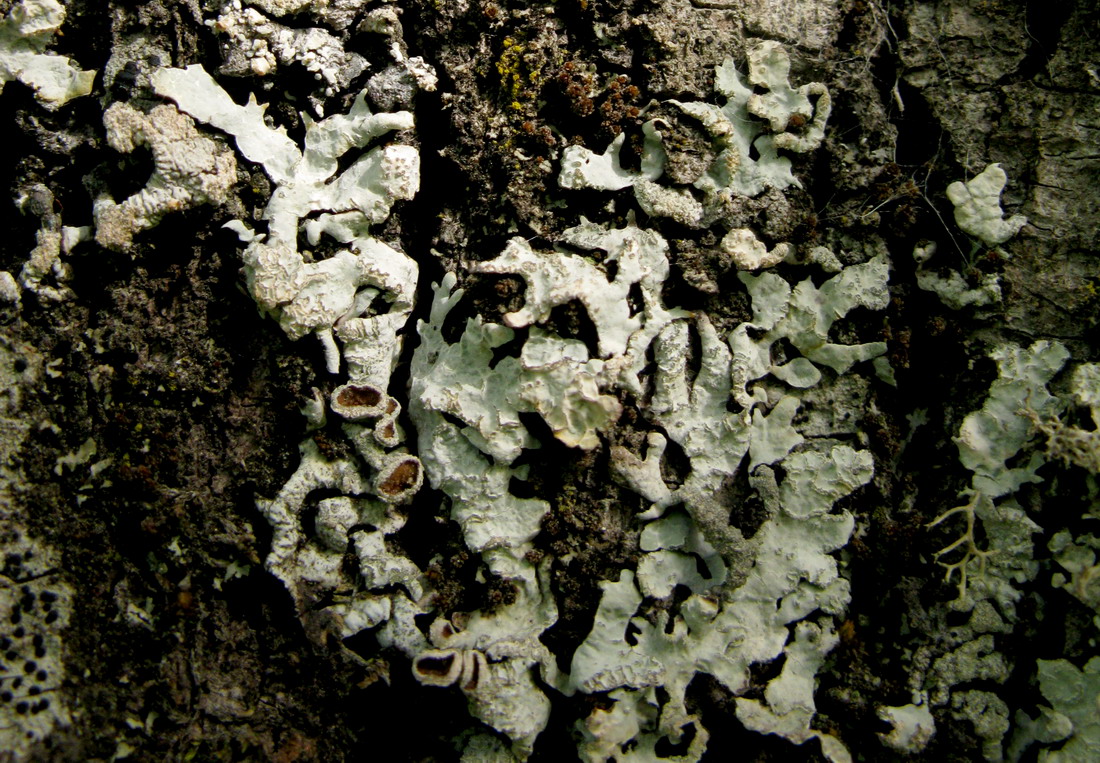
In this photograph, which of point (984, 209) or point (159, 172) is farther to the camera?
point (984, 209)

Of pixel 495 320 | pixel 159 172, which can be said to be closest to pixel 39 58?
pixel 159 172

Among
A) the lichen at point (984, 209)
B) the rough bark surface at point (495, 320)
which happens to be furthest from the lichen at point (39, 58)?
the lichen at point (984, 209)

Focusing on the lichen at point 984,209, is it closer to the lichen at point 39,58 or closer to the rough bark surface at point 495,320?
the rough bark surface at point 495,320

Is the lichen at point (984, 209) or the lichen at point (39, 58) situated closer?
the lichen at point (39, 58)

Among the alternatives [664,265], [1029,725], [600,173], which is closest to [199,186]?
[600,173]

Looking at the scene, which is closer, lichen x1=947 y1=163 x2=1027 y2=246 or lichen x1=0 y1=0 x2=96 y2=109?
lichen x1=0 y1=0 x2=96 y2=109

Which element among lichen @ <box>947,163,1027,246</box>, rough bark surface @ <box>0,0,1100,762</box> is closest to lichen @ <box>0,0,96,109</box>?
rough bark surface @ <box>0,0,1100,762</box>

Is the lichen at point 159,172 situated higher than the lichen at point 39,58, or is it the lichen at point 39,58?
the lichen at point 39,58

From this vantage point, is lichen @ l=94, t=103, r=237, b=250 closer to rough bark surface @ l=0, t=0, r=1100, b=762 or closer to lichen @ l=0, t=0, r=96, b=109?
rough bark surface @ l=0, t=0, r=1100, b=762

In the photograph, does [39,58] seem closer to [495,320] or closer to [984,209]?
[495,320]

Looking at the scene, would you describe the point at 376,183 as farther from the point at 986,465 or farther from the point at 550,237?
the point at 986,465

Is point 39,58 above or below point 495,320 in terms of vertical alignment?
above
